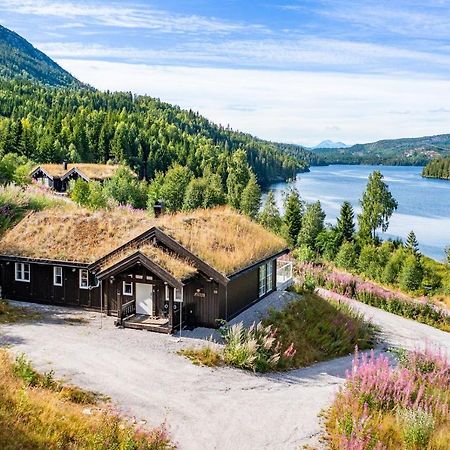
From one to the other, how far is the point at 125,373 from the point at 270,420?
15.6 feet

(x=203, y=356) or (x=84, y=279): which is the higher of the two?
(x=84, y=279)

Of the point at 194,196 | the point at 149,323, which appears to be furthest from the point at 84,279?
the point at 194,196

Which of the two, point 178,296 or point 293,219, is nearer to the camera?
point 178,296

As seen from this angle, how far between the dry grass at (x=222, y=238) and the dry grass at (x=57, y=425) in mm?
9053

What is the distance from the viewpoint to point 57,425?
39.7 ft

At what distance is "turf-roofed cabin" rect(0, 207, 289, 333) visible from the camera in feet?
71.6

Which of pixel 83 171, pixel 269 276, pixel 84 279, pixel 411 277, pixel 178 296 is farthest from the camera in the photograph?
pixel 83 171

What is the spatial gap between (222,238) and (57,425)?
13.3 meters

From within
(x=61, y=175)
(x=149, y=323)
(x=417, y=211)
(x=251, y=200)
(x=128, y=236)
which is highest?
(x=61, y=175)

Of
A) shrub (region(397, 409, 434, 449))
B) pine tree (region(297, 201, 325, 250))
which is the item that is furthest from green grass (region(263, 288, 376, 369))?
pine tree (region(297, 201, 325, 250))

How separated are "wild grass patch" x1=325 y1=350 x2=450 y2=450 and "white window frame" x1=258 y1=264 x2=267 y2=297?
31.8 ft

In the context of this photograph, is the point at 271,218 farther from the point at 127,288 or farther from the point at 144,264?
the point at 144,264

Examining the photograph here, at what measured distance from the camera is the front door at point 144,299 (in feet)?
74.3

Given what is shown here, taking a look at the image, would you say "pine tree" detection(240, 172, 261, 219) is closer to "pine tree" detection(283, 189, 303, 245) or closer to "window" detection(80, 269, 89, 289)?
"pine tree" detection(283, 189, 303, 245)
